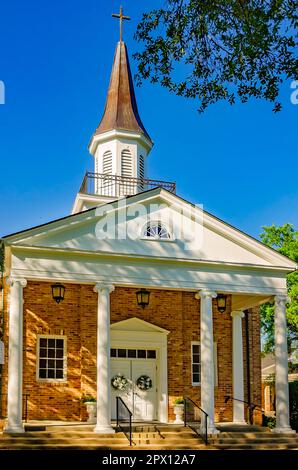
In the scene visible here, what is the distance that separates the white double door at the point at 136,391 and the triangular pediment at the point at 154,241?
4162 millimetres

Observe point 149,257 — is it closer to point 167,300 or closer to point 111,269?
point 111,269

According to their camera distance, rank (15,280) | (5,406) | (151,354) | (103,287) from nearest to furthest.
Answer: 1. (15,280)
2. (103,287)
3. (5,406)
4. (151,354)

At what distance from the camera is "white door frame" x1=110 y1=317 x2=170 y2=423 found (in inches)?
845

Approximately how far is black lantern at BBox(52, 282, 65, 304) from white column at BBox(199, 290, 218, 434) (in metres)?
3.92

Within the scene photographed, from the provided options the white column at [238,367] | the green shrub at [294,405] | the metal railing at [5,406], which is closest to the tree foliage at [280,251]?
the green shrub at [294,405]

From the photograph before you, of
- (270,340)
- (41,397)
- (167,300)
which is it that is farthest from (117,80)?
(270,340)

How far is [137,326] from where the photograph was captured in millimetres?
21750

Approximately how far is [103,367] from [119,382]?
3325mm

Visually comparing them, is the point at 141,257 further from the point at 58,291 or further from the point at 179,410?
the point at 179,410

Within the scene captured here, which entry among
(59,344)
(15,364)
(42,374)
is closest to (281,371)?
(59,344)

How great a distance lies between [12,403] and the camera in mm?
17297

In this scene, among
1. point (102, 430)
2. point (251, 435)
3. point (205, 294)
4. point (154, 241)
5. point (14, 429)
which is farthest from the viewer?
point (205, 294)

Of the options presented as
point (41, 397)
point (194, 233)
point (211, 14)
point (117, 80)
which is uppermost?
point (117, 80)
